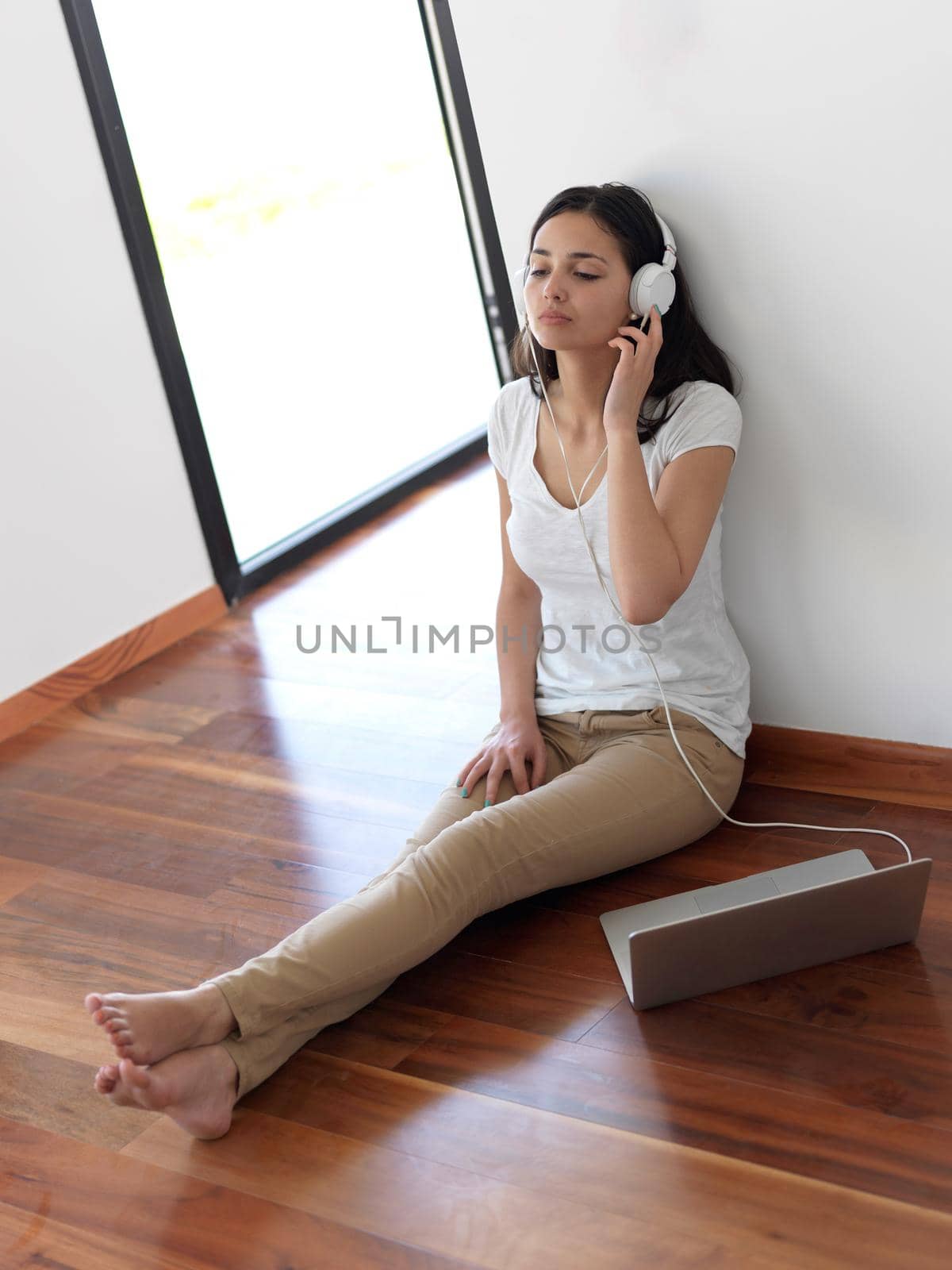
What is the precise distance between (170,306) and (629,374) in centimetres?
183

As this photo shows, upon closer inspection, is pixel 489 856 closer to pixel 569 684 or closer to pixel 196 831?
pixel 569 684

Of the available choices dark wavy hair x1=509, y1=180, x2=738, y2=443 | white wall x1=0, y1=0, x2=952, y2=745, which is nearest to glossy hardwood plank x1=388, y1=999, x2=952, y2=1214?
white wall x1=0, y1=0, x2=952, y2=745

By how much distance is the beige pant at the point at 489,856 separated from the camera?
155 cm

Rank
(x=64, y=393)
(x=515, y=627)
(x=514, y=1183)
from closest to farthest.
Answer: (x=514, y=1183)
(x=515, y=627)
(x=64, y=393)

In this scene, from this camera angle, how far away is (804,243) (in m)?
1.73

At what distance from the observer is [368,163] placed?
153 inches

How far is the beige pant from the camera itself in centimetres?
155

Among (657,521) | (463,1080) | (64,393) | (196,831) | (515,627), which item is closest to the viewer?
(463,1080)

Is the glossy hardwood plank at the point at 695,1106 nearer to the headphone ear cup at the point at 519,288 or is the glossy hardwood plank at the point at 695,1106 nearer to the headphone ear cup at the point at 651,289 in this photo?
the headphone ear cup at the point at 651,289

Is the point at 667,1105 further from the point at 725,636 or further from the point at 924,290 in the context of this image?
the point at 924,290

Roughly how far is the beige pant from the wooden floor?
69 mm

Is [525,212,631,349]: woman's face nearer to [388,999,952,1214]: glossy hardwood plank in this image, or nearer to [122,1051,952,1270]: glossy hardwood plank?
[388,999,952,1214]: glossy hardwood plank

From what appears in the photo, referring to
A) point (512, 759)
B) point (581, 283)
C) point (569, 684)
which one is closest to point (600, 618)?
point (569, 684)

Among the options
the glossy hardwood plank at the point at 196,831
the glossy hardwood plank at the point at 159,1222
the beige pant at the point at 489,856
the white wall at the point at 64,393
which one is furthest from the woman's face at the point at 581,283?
the white wall at the point at 64,393
